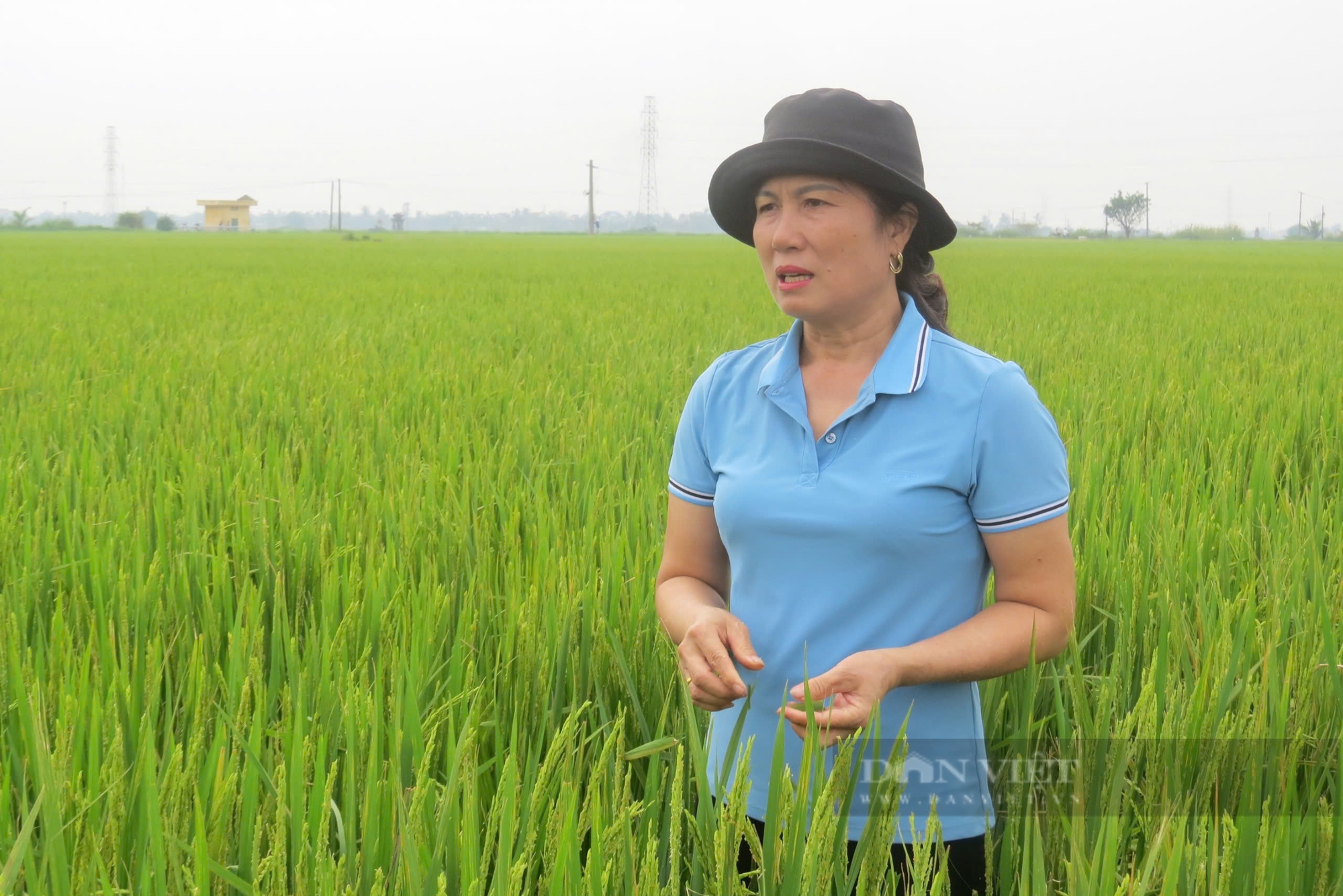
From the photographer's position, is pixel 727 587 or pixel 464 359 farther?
pixel 464 359

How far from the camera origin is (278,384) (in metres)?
4.62

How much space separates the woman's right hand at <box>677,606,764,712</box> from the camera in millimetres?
1121

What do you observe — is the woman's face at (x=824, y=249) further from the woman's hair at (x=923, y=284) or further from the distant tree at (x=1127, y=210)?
the distant tree at (x=1127, y=210)

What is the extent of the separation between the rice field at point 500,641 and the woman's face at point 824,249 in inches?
18.4

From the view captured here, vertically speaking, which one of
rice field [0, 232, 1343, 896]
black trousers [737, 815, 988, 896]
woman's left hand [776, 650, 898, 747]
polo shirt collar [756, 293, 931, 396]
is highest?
polo shirt collar [756, 293, 931, 396]

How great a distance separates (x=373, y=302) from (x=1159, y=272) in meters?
11.9

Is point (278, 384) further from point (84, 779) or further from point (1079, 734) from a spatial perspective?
point (1079, 734)

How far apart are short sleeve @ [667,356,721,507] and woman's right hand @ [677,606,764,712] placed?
24 centimetres

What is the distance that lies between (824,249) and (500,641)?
88 centimetres

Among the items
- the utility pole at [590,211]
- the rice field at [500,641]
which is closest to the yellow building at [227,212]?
the utility pole at [590,211]

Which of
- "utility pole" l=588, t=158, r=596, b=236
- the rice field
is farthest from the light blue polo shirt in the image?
"utility pole" l=588, t=158, r=596, b=236

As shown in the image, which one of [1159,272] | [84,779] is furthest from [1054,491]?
[1159,272]

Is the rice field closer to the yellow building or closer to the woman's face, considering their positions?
the woman's face

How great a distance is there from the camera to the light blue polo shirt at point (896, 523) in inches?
46.9
